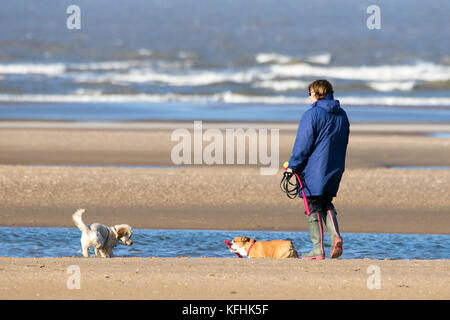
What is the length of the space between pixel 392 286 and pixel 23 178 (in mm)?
7206

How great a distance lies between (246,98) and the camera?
33.1 metres

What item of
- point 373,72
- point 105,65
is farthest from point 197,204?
point 105,65

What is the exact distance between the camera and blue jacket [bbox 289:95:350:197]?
6.91 meters

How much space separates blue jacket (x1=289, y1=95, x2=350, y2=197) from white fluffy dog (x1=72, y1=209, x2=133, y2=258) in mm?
1833

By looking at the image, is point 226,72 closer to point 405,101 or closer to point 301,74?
point 301,74

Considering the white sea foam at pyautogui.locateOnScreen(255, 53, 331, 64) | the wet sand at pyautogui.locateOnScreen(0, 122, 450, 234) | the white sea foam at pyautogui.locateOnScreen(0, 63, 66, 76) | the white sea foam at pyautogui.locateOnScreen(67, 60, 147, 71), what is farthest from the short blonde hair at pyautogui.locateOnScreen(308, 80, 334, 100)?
the white sea foam at pyautogui.locateOnScreen(255, 53, 331, 64)

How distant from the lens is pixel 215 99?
1284 inches

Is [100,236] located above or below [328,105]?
below

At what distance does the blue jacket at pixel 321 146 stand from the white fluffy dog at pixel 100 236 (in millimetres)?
1833

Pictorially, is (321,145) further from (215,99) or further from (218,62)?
(218,62)

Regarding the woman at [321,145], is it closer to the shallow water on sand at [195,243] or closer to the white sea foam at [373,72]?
the shallow water on sand at [195,243]

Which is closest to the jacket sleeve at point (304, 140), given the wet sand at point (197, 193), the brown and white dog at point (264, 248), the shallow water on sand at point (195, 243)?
the brown and white dog at point (264, 248)

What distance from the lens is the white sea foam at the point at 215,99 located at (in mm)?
31000

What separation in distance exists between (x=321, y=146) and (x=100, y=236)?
2183mm
